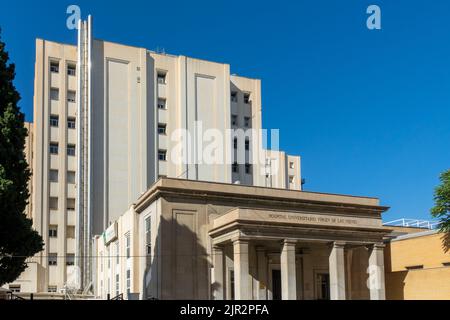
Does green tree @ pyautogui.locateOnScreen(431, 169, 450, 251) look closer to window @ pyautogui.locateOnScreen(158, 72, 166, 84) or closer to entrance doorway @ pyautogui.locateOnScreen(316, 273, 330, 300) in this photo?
entrance doorway @ pyautogui.locateOnScreen(316, 273, 330, 300)

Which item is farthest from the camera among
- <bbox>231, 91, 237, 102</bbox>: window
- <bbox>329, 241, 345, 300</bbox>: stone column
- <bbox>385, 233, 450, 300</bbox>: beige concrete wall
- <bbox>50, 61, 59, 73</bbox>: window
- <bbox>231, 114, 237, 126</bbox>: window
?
<bbox>231, 91, 237, 102</bbox>: window

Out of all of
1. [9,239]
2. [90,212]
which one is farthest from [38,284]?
[9,239]

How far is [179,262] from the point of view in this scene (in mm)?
38281

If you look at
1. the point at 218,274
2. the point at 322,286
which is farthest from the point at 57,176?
the point at 322,286

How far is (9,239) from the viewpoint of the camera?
25984mm

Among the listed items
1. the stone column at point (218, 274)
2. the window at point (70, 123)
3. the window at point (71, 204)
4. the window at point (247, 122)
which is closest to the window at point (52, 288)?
the window at point (71, 204)

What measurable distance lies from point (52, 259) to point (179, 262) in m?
27.0

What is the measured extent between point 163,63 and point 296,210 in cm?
3389

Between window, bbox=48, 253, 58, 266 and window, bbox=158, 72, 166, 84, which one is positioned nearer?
window, bbox=48, 253, 58, 266

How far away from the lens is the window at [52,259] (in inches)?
2360

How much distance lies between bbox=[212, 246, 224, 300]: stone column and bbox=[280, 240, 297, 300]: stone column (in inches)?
166

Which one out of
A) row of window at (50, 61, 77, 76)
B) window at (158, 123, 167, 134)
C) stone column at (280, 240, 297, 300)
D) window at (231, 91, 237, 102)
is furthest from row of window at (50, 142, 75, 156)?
stone column at (280, 240, 297, 300)

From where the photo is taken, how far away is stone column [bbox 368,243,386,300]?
1593 inches
